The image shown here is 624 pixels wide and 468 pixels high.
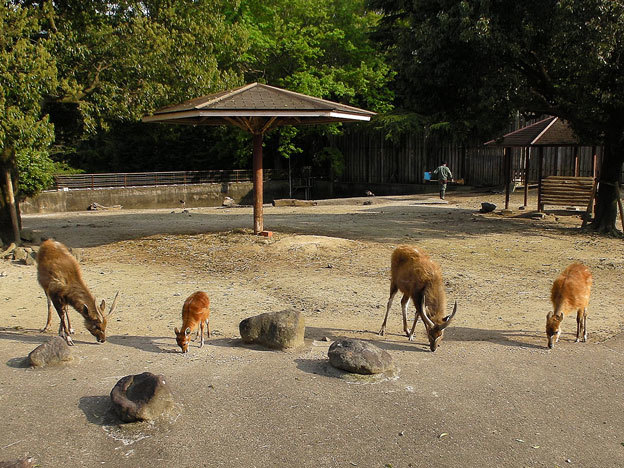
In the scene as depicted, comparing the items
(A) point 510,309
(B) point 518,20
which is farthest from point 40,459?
(B) point 518,20

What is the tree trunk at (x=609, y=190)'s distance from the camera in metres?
16.0

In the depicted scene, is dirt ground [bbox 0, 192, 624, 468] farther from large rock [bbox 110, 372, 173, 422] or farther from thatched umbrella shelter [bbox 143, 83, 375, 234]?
thatched umbrella shelter [bbox 143, 83, 375, 234]

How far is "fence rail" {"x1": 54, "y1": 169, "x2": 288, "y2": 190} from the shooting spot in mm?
26703

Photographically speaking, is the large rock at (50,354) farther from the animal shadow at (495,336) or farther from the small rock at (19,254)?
the small rock at (19,254)

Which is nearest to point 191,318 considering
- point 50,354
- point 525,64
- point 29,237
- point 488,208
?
point 50,354

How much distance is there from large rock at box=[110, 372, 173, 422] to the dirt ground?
0.12 m

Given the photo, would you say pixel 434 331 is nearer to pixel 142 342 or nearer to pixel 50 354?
pixel 142 342

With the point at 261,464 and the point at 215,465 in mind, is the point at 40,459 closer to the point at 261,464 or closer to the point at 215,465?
the point at 215,465

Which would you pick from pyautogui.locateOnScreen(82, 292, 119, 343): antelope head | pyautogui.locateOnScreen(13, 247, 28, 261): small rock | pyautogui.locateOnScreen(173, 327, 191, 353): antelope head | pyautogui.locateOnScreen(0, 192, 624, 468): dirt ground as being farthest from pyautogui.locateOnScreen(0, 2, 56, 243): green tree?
pyautogui.locateOnScreen(173, 327, 191, 353): antelope head

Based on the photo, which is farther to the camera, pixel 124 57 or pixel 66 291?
pixel 124 57

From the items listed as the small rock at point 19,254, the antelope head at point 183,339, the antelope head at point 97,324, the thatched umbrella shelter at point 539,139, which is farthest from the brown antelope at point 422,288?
the thatched umbrella shelter at point 539,139

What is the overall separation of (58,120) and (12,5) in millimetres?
3171

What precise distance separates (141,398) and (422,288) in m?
3.47

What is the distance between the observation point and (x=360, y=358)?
5996 mm
